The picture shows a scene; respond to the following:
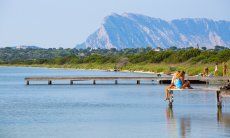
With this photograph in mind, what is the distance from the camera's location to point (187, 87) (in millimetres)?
36750

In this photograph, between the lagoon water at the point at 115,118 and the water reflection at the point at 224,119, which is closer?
the lagoon water at the point at 115,118

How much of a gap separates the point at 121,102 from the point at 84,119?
1198cm

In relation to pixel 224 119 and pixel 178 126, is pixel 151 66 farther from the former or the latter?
pixel 178 126

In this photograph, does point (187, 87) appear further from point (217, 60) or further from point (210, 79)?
point (217, 60)

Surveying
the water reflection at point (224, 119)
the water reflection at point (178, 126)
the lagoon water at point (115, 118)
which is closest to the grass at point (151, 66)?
the lagoon water at point (115, 118)

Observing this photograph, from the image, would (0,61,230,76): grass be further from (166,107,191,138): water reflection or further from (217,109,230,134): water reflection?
(166,107,191,138): water reflection

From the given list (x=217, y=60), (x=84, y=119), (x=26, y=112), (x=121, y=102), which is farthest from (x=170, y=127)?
(x=217, y=60)

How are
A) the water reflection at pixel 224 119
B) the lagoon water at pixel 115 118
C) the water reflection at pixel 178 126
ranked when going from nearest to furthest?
the water reflection at pixel 178 126
the lagoon water at pixel 115 118
the water reflection at pixel 224 119

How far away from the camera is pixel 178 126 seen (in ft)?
95.9

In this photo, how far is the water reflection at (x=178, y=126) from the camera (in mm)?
26859

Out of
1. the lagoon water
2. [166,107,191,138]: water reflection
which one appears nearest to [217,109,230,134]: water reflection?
the lagoon water

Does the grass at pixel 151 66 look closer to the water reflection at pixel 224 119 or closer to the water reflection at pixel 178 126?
the water reflection at pixel 224 119

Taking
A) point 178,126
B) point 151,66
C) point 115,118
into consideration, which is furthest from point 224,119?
point 151,66

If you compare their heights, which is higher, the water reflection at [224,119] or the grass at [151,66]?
the grass at [151,66]
